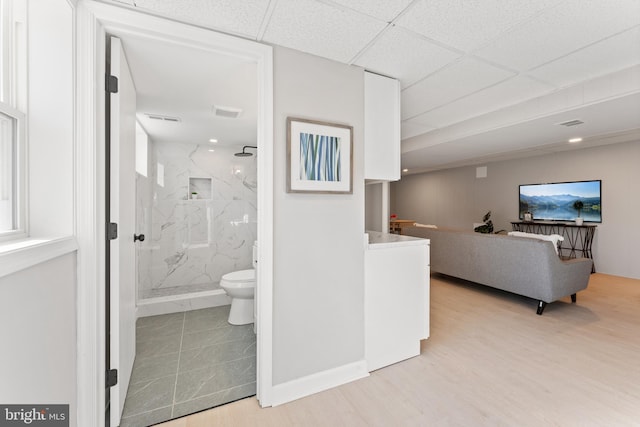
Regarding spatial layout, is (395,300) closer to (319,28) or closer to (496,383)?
(496,383)

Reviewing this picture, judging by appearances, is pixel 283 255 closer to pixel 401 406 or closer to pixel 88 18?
pixel 401 406

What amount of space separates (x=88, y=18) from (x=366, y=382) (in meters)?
2.63

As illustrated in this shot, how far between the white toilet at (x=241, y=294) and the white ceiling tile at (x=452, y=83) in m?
2.32

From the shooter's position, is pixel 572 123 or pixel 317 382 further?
pixel 572 123

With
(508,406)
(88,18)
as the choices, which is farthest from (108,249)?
(508,406)

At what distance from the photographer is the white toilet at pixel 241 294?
9.08 feet

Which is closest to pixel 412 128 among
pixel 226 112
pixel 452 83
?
pixel 452 83

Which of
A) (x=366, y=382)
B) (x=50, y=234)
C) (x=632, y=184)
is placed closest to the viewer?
(x=50, y=234)

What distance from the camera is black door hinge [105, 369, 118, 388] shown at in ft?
4.91

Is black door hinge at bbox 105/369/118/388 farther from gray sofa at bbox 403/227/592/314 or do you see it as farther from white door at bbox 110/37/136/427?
gray sofa at bbox 403/227/592/314

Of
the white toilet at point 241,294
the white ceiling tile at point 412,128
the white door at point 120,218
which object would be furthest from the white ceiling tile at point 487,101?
the white door at point 120,218

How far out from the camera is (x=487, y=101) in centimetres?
292

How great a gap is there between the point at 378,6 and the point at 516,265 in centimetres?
328

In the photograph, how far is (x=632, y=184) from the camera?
455 centimetres
